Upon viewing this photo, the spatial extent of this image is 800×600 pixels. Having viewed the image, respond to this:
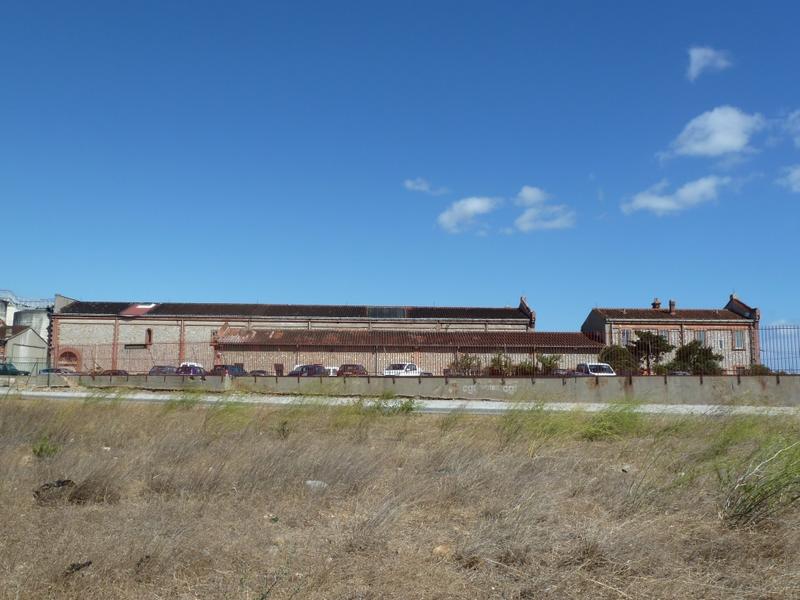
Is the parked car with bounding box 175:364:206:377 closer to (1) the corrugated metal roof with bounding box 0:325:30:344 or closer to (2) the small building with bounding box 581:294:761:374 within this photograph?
(2) the small building with bounding box 581:294:761:374

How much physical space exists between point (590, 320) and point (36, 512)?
2183 inches

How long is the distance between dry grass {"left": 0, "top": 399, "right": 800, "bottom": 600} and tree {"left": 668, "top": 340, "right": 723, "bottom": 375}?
11.7 meters

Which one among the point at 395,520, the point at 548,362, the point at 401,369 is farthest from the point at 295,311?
the point at 395,520

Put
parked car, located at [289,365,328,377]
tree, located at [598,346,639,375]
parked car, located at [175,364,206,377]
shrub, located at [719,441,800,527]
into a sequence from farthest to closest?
parked car, located at [289,365,328,377], parked car, located at [175,364,206,377], tree, located at [598,346,639,375], shrub, located at [719,441,800,527]

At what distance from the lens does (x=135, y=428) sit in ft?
33.5

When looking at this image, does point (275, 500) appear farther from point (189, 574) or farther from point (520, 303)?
point (520, 303)

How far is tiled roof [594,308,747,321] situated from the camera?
5066 cm

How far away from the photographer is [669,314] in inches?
2029

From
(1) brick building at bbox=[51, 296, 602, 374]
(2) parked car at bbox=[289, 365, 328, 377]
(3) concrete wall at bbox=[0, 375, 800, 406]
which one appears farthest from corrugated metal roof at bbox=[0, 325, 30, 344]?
(3) concrete wall at bbox=[0, 375, 800, 406]

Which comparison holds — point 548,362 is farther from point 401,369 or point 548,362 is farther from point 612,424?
point 612,424

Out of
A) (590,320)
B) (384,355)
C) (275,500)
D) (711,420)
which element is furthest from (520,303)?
(275,500)

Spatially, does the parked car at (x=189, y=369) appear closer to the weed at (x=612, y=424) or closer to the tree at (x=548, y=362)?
the tree at (x=548, y=362)

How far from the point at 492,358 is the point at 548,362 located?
2912 millimetres

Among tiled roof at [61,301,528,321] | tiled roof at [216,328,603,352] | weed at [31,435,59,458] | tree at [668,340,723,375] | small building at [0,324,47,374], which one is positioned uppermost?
tiled roof at [61,301,528,321]
